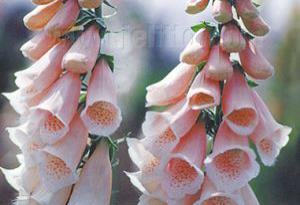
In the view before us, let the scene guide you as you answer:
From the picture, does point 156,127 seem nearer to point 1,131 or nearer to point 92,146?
point 92,146

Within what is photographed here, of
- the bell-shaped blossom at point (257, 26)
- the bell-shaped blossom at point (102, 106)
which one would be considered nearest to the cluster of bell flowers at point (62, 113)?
the bell-shaped blossom at point (102, 106)

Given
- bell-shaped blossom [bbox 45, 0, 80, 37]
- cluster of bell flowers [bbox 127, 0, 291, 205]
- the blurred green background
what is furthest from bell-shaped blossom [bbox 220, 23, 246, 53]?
the blurred green background

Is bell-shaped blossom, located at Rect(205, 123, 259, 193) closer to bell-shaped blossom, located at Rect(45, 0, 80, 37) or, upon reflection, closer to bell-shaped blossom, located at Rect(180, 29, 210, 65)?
bell-shaped blossom, located at Rect(180, 29, 210, 65)

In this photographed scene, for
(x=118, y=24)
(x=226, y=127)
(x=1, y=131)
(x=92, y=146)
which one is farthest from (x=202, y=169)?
(x=1, y=131)

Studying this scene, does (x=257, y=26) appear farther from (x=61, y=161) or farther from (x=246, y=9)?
(x=61, y=161)

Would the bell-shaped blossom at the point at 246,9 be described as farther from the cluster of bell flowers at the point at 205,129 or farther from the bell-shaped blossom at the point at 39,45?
the bell-shaped blossom at the point at 39,45

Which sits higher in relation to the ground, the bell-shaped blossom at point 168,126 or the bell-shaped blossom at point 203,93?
the bell-shaped blossom at point 203,93

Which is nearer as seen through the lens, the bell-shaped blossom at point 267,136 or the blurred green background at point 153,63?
the bell-shaped blossom at point 267,136
